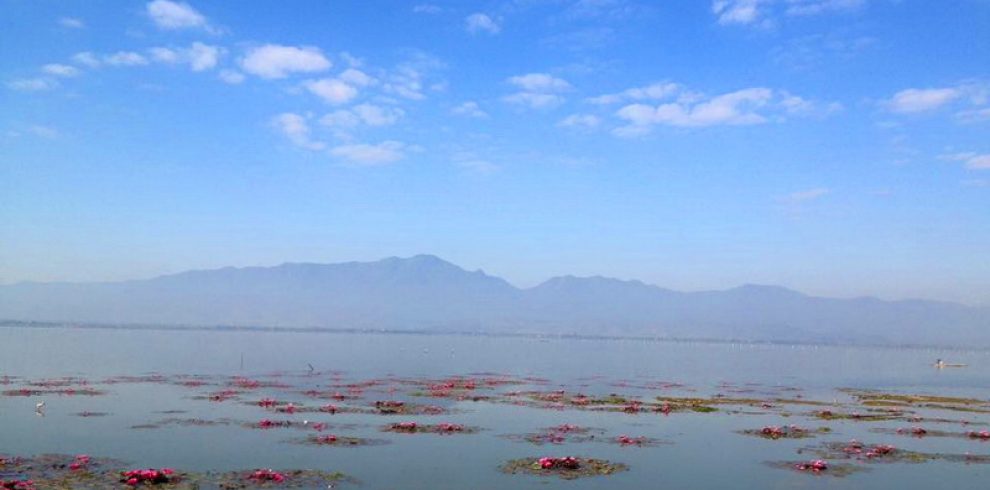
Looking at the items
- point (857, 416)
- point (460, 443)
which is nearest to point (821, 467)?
point (460, 443)

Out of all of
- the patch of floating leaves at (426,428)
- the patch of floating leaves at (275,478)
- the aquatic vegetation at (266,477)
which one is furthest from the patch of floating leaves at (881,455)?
the aquatic vegetation at (266,477)

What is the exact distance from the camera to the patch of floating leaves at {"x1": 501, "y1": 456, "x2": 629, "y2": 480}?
27.8 meters

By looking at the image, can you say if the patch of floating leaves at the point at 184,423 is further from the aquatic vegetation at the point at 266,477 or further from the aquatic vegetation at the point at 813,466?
the aquatic vegetation at the point at 813,466

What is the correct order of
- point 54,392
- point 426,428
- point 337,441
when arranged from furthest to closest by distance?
point 54,392
point 426,428
point 337,441

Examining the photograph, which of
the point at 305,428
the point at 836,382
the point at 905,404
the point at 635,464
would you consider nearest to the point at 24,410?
the point at 305,428

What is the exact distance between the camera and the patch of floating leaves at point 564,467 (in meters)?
27.8

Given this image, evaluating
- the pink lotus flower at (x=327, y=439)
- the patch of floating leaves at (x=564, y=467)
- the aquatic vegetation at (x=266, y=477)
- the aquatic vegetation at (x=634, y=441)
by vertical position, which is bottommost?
the aquatic vegetation at (x=634, y=441)

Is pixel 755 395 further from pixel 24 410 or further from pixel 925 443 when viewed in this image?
pixel 24 410

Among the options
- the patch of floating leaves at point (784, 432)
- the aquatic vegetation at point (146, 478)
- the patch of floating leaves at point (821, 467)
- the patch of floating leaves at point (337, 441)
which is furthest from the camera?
the patch of floating leaves at point (784, 432)

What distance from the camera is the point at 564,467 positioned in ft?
94.2

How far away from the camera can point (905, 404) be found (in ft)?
199

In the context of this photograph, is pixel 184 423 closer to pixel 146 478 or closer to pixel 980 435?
pixel 146 478

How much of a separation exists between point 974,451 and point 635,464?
17.2m

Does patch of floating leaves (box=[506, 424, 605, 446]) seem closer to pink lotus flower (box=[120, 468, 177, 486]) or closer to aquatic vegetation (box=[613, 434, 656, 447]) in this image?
aquatic vegetation (box=[613, 434, 656, 447])
